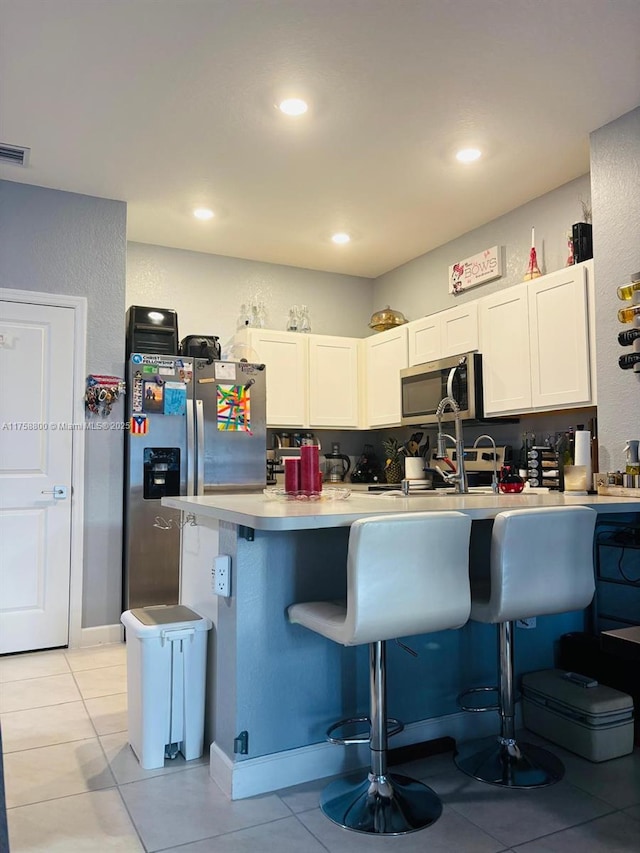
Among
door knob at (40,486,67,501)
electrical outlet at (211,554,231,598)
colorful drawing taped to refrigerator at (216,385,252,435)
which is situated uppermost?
colorful drawing taped to refrigerator at (216,385,252,435)

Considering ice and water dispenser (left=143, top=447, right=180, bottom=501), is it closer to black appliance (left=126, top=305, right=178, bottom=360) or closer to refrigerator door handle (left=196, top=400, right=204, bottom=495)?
refrigerator door handle (left=196, top=400, right=204, bottom=495)

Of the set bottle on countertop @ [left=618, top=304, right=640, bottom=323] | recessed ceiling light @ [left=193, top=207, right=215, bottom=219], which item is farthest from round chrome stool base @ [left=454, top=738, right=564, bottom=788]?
recessed ceiling light @ [left=193, top=207, right=215, bottom=219]

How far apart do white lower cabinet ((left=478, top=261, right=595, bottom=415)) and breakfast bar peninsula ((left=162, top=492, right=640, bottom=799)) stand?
3.58ft

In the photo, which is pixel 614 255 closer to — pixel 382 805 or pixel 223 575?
pixel 223 575

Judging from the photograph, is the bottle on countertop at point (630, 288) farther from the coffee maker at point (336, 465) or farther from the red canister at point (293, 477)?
the coffee maker at point (336, 465)

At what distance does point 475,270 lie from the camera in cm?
452

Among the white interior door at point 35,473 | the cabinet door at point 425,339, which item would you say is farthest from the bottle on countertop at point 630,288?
the white interior door at point 35,473

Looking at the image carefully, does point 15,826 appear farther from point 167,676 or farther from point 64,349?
point 64,349

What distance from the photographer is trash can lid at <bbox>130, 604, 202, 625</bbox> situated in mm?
2369

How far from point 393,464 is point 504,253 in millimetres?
1856

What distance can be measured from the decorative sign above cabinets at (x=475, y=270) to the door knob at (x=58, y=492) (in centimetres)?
301

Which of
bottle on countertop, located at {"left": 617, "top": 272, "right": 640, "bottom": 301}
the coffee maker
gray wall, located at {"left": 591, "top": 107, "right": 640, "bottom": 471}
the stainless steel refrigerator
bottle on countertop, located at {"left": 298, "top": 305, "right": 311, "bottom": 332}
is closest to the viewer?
bottle on countertop, located at {"left": 617, "top": 272, "right": 640, "bottom": 301}

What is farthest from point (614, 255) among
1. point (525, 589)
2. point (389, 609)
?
point (389, 609)

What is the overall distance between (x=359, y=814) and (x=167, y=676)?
0.81 metres
